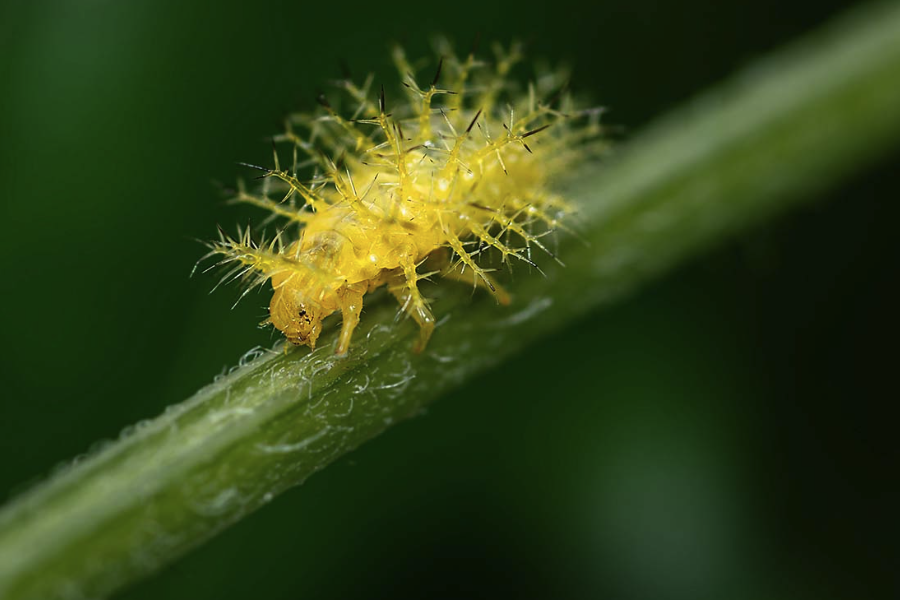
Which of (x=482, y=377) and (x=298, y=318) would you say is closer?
(x=298, y=318)

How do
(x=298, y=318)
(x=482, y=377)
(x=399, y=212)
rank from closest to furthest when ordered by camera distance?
(x=298, y=318) → (x=399, y=212) → (x=482, y=377)

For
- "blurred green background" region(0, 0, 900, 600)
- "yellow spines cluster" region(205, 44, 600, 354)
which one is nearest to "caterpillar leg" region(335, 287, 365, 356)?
"yellow spines cluster" region(205, 44, 600, 354)

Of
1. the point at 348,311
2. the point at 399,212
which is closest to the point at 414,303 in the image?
the point at 348,311

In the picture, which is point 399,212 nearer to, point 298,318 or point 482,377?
point 298,318

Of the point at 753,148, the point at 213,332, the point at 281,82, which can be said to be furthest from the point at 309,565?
the point at 753,148

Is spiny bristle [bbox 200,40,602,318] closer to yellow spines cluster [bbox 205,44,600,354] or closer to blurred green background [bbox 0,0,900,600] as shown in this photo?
yellow spines cluster [bbox 205,44,600,354]

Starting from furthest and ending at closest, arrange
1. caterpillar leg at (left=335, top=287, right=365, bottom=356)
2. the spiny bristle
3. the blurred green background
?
the blurred green background, the spiny bristle, caterpillar leg at (left=335, top=287, right=365, bottom=356)

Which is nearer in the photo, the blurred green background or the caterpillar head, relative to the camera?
the caterpillar head

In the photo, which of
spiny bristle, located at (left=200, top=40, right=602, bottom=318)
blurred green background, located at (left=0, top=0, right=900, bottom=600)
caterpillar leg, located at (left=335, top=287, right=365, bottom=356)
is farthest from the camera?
blurred green background, located at (left=0, top=0, right=900, bottom=600)
